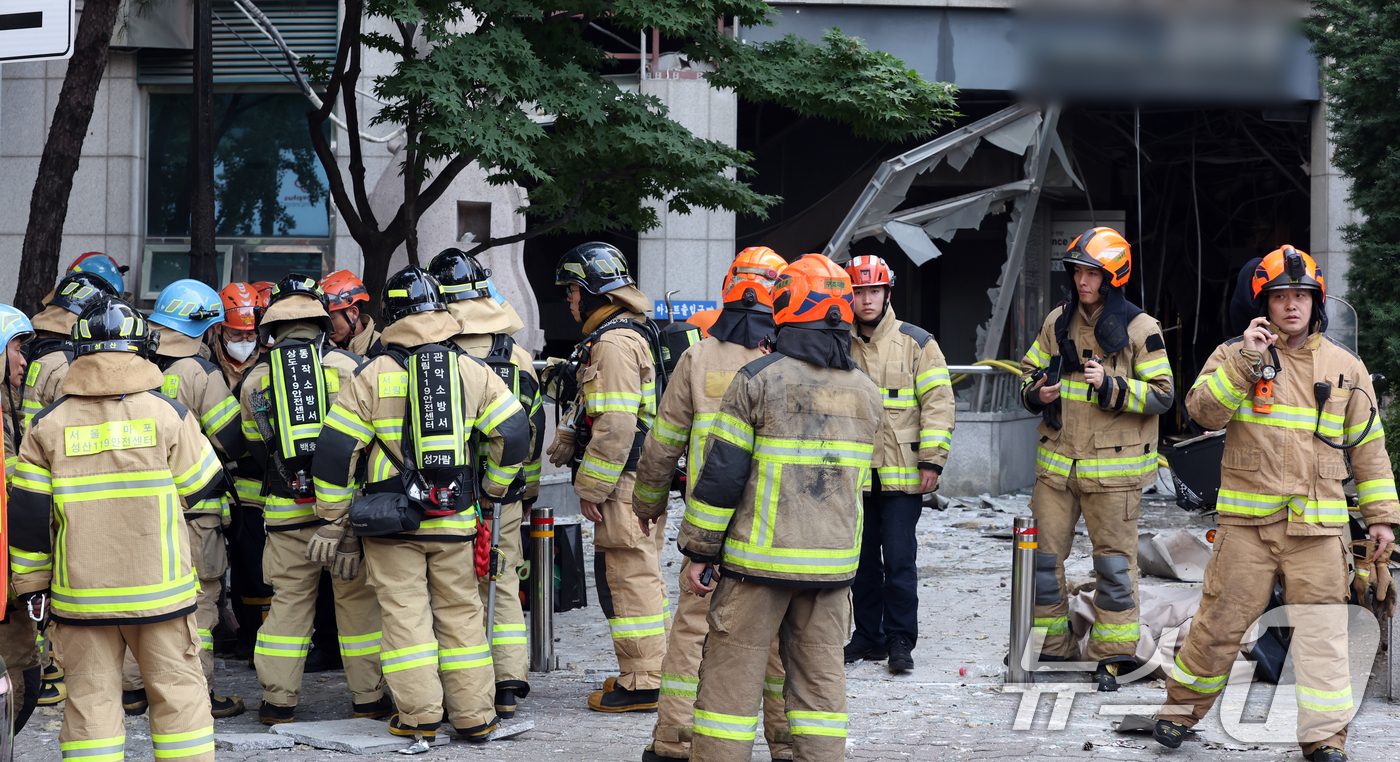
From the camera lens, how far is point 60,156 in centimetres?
877

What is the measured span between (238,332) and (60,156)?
11.1 feet

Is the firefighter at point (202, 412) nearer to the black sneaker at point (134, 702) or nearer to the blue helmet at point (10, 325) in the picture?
the black sneaker at point (134, 702)

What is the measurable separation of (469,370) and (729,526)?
1526 mm

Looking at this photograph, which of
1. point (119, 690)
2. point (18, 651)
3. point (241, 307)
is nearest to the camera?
point (119, 690)

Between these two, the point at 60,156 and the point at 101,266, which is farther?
the point at 60,156

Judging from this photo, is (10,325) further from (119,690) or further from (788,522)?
(788,522)

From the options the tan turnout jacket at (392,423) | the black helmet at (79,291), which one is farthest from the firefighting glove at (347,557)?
the black helmet at (79,291)

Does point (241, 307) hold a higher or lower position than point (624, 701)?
higher

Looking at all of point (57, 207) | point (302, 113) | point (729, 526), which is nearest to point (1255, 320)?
point (729, 526)

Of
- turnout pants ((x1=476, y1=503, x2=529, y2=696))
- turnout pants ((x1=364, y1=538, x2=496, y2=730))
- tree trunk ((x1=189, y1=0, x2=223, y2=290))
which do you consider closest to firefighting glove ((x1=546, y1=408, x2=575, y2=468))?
turnout pants ((x1=476, y1=503, x2=529, y2=696))

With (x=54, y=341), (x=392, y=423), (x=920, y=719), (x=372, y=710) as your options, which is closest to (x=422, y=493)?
(x=392, y=423)

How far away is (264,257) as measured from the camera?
541 inches

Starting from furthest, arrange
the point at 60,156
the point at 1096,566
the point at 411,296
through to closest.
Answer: the point at 60,156 < the point at 1096,566 < the point at 411,296

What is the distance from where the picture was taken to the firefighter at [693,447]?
15.6ft
